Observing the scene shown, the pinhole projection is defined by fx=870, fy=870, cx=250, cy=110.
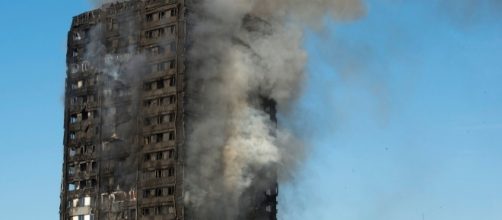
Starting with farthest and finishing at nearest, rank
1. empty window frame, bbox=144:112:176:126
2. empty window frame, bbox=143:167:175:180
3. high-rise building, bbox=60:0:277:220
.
Result: empty window frame, bbox=144:112:176:126
high-rise building, bbox=60:0:277:220
empty window frame, bbox=143:167:175:180

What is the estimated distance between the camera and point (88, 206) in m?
140

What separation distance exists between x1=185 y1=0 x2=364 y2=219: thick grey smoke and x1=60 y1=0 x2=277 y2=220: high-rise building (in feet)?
7.92

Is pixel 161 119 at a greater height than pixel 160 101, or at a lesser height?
lesser

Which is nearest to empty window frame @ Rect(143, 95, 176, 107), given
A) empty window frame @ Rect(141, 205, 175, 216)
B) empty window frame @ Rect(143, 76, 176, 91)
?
empty window frame @ Rect(143, 76, 176, 91)

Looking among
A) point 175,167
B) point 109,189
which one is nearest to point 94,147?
point 109,189

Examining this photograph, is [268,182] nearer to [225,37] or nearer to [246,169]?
[246,169]

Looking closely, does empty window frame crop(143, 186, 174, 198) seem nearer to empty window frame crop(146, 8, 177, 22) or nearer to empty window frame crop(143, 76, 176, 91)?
empty window frame crop(143, 76, 176, 91)

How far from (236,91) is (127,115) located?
1823 cm

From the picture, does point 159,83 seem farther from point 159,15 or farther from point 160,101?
point 159,15

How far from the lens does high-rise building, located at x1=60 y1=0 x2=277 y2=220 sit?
436 ft

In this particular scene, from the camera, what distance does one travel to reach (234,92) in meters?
135

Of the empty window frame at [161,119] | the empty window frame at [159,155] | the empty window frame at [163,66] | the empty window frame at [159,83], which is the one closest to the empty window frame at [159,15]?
the empty window frame at [163,66]

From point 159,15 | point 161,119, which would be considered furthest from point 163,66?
point 159,15

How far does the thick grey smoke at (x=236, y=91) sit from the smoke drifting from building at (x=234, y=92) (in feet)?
0.49
